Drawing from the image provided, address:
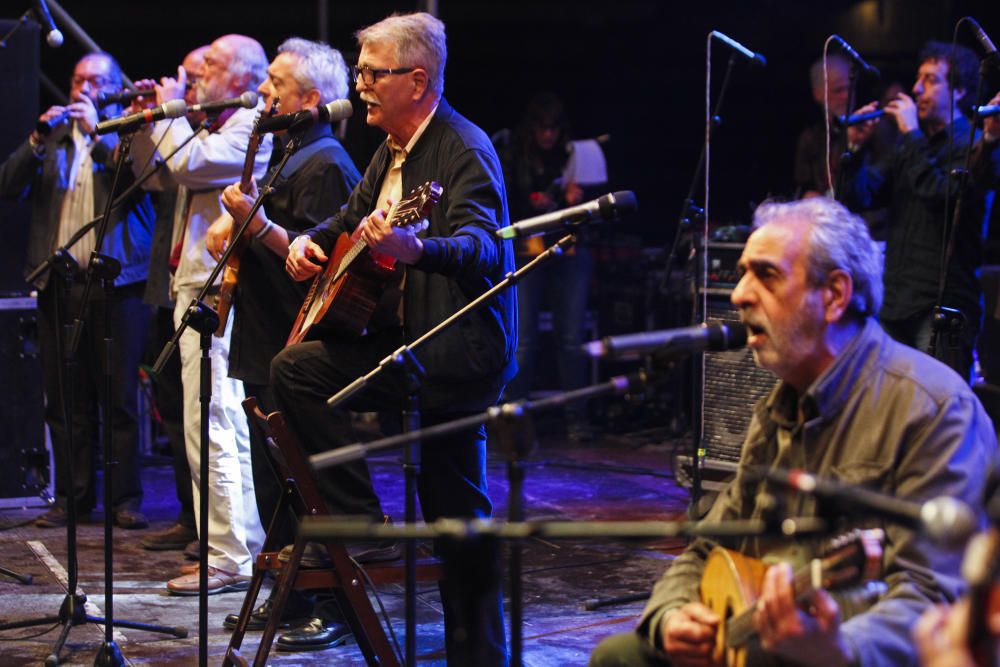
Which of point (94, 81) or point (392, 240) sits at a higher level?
point (94, 81)

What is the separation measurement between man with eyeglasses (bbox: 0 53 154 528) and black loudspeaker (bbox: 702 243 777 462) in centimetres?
271

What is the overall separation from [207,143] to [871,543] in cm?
334

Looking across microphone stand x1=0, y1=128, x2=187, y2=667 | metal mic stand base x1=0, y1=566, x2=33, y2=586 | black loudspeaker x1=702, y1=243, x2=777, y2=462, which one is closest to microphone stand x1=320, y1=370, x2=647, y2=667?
microphone stand x1=0, y1=128, x2=187, y2=667

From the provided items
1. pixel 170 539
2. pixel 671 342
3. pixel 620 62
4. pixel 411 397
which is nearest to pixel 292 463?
pixel 411 397

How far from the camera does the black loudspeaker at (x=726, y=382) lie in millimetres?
5867

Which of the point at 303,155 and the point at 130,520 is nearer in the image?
the point at 303,155

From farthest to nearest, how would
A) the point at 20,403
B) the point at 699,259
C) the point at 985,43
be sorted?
1. the point at 20,403
2. the point at 699,259
3. the point at 985,43

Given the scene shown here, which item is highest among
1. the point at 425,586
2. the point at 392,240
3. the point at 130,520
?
the point at 392,240

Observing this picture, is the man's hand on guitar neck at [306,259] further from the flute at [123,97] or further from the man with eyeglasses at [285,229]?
the flute at [123,97]

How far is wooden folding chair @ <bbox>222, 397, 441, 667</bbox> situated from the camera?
3481 millimetres

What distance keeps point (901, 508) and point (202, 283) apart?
11.7 feet

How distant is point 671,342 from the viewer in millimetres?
2617

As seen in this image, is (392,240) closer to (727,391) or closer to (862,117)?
(727,391)

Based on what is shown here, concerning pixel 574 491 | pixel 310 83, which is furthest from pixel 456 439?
pixel 574 491
